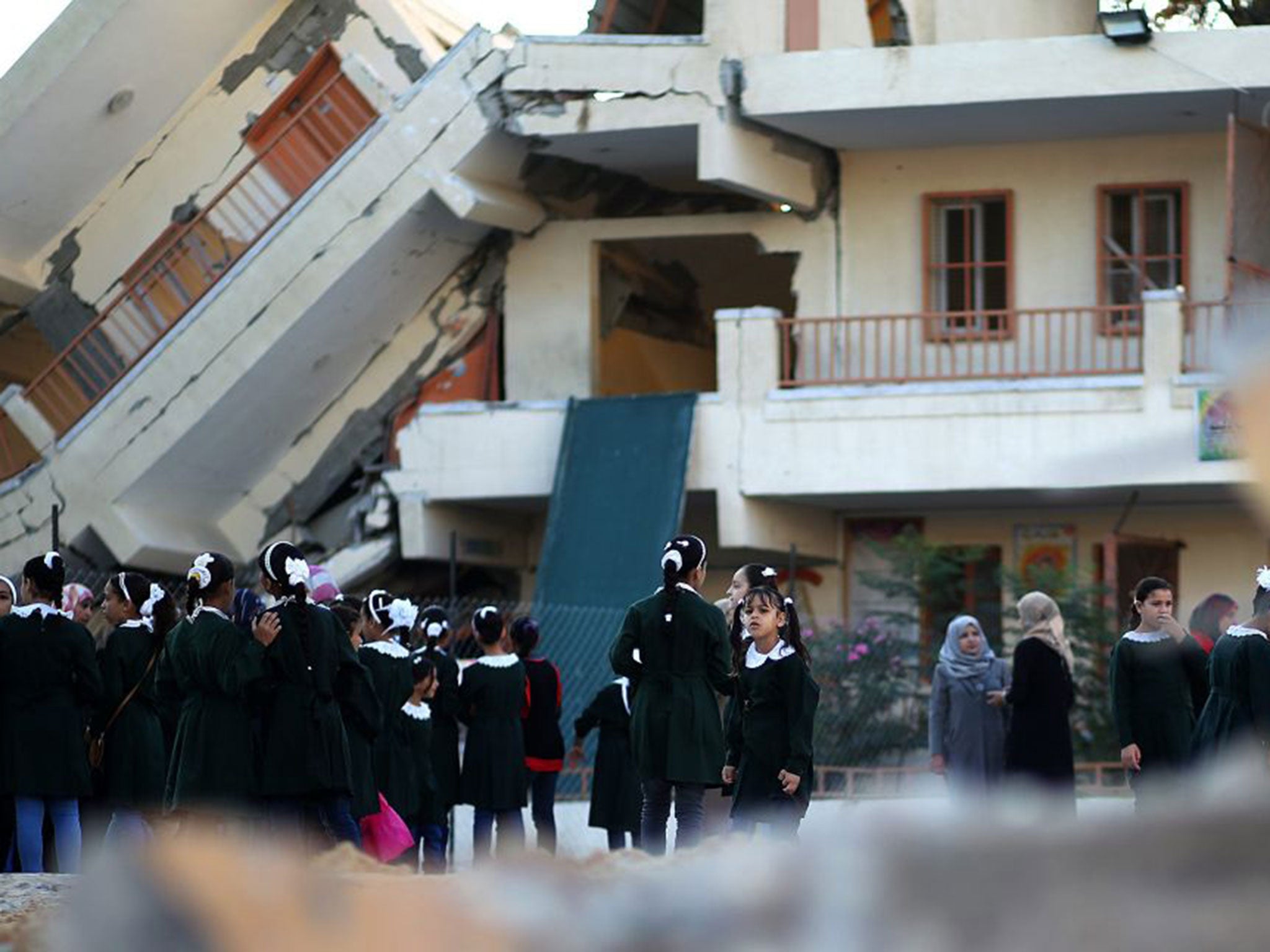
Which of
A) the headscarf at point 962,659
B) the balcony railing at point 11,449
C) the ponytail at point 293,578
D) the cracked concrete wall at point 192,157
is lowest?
the headscarf at point 962,659

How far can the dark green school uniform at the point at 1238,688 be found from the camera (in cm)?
1152

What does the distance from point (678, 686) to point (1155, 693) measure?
288 cm

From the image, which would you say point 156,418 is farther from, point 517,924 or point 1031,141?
point 517,924

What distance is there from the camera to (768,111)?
23844 millimetres

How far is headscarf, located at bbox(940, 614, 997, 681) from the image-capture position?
614 inches

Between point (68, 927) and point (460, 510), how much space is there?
2408cm

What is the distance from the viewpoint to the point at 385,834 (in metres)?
12.6

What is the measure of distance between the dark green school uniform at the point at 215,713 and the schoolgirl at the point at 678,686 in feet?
6.51

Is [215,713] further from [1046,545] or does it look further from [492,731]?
[1046,545]

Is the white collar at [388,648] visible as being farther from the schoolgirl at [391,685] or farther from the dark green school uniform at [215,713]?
the dark green school uniform at [215,713]

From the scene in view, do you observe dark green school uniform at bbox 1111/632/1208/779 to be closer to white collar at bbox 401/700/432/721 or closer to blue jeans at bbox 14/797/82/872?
white collar at bbox 401/700/432/721

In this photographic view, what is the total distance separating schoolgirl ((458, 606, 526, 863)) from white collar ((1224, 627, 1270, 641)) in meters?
5.03

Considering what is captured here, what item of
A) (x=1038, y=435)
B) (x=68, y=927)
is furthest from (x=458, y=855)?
(x=68, y=927)

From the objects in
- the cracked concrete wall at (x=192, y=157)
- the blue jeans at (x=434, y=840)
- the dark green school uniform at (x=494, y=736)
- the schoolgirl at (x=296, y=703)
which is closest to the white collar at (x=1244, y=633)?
the schoolgirl at (x=296, y=703)
